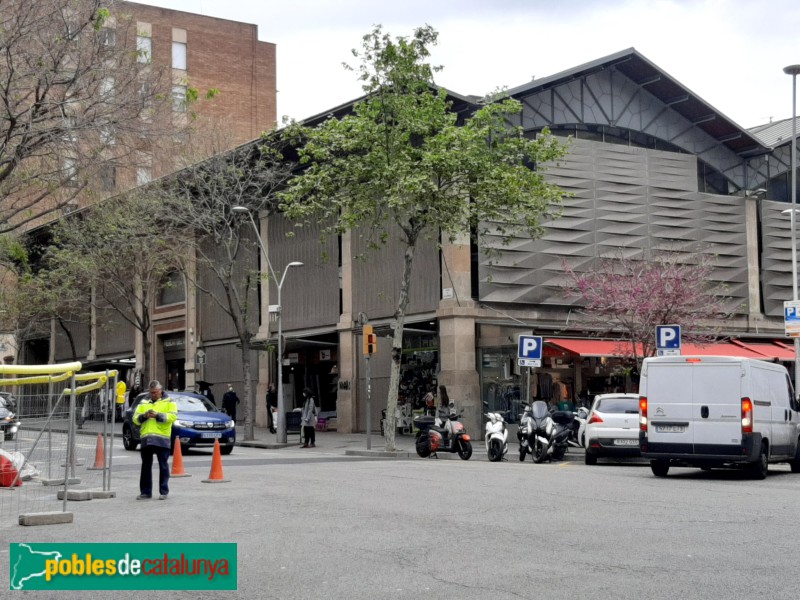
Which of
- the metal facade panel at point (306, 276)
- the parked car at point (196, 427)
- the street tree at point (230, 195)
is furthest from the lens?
the metal facade panel at point (306, 276)

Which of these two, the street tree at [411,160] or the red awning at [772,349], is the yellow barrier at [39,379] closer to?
the street tree at [411,160]

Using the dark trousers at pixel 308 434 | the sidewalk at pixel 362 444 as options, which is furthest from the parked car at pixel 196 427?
the dark trousers at pixel 308 434

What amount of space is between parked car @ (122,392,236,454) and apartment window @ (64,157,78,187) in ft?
22.9

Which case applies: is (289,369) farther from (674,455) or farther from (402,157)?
(674,455)

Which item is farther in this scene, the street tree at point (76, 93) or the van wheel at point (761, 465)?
the van wheel at point (761, 465)

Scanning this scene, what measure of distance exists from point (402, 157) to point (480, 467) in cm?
883

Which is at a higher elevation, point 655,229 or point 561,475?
point 655,229

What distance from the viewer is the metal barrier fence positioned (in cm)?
1183

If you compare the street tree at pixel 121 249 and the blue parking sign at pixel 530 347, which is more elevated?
the street tree at pixel 121 249

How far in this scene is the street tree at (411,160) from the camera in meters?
26.5

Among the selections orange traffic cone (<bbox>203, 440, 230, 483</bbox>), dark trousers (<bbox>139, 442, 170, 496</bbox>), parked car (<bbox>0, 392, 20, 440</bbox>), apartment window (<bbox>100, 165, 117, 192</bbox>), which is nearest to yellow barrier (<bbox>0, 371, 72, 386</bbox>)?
parked car (<bbox>0, 392, 20, 440</bbox>)

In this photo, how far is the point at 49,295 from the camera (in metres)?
45.1

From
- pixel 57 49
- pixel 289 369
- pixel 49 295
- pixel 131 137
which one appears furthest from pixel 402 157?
pixel 49 295

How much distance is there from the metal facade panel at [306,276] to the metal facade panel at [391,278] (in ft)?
5.08
